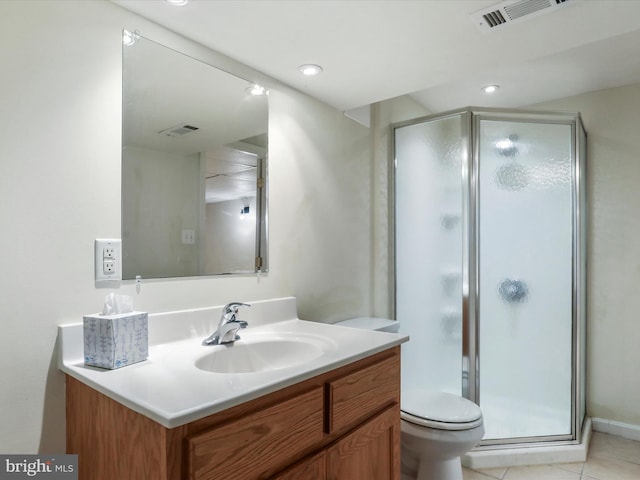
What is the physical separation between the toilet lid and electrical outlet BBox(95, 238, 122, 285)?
4.37 ft

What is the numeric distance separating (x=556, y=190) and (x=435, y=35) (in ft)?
4.58

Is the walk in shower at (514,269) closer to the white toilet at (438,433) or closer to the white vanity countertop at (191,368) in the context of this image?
the white toilet at (438,433)

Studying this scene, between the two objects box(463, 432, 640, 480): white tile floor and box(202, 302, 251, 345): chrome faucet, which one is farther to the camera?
box(463, 432, 640, 480): white tile floor

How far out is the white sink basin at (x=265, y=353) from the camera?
1315mm

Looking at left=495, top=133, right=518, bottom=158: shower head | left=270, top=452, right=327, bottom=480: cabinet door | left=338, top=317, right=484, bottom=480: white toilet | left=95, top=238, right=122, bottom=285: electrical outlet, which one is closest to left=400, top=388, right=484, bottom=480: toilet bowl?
left=338, top=317, right=484, bottom=480: white toilet

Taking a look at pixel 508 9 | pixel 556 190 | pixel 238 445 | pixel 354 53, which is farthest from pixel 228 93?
pixel 556 190

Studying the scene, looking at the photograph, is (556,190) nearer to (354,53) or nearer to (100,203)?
(354,53)

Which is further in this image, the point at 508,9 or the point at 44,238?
the point at 508,9

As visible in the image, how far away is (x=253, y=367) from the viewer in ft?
4.55

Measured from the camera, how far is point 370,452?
1.28 meters

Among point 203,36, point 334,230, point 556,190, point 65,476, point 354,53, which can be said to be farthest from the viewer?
point 556,190

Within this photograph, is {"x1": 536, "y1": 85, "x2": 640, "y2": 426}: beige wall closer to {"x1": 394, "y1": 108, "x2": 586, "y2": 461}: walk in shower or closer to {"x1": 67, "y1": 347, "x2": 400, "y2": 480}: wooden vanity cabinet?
{"x1": 394, "y1": 108, "x2": 586, "y2": 461}: walk in shower

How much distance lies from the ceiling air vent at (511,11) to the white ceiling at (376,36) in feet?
0.08

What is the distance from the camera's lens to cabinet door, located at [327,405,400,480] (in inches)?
45.1
